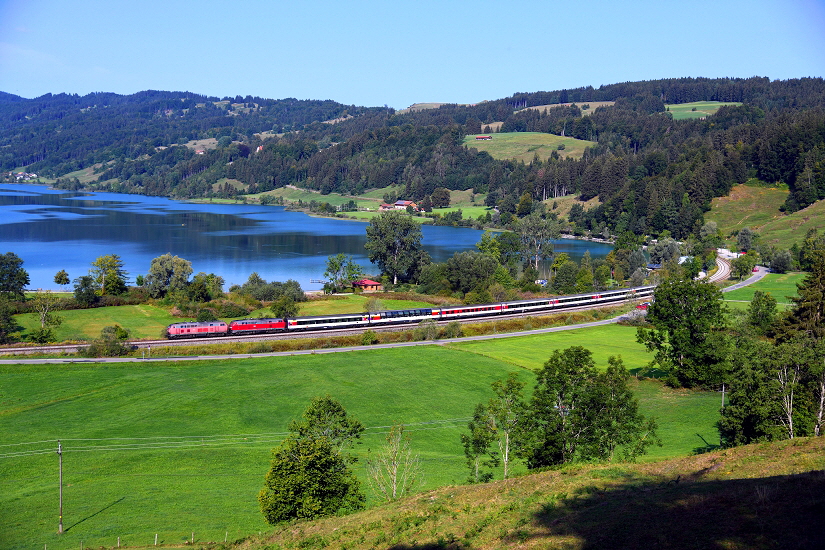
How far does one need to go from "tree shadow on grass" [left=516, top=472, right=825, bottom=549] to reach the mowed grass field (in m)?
11.2

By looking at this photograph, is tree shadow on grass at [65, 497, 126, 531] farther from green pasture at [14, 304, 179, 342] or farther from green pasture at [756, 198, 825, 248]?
green pasture at [756, 198, 825, 248]

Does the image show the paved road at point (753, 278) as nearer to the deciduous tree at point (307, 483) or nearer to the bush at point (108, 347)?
the bush at point (108, 347)

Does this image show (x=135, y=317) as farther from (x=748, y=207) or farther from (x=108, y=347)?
(x=748, y=207)

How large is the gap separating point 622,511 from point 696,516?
199cm

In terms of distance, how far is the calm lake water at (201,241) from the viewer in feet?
342

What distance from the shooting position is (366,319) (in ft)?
217

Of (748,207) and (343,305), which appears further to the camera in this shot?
(748,207)

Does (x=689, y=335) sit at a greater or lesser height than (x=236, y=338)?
greater

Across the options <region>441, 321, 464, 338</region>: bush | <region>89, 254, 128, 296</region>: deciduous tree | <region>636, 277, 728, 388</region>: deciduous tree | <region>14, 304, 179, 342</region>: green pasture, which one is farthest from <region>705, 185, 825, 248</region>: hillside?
<region>89, 254, 128, 296</region>: deciduous tree

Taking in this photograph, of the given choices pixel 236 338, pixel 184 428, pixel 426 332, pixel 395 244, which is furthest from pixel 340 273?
pixel 184 428

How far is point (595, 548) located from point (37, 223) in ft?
548

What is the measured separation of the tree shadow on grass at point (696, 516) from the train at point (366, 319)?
4634 cm

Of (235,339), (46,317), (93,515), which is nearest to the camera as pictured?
(93,515)

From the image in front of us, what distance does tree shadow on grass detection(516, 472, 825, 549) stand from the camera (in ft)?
48.4
